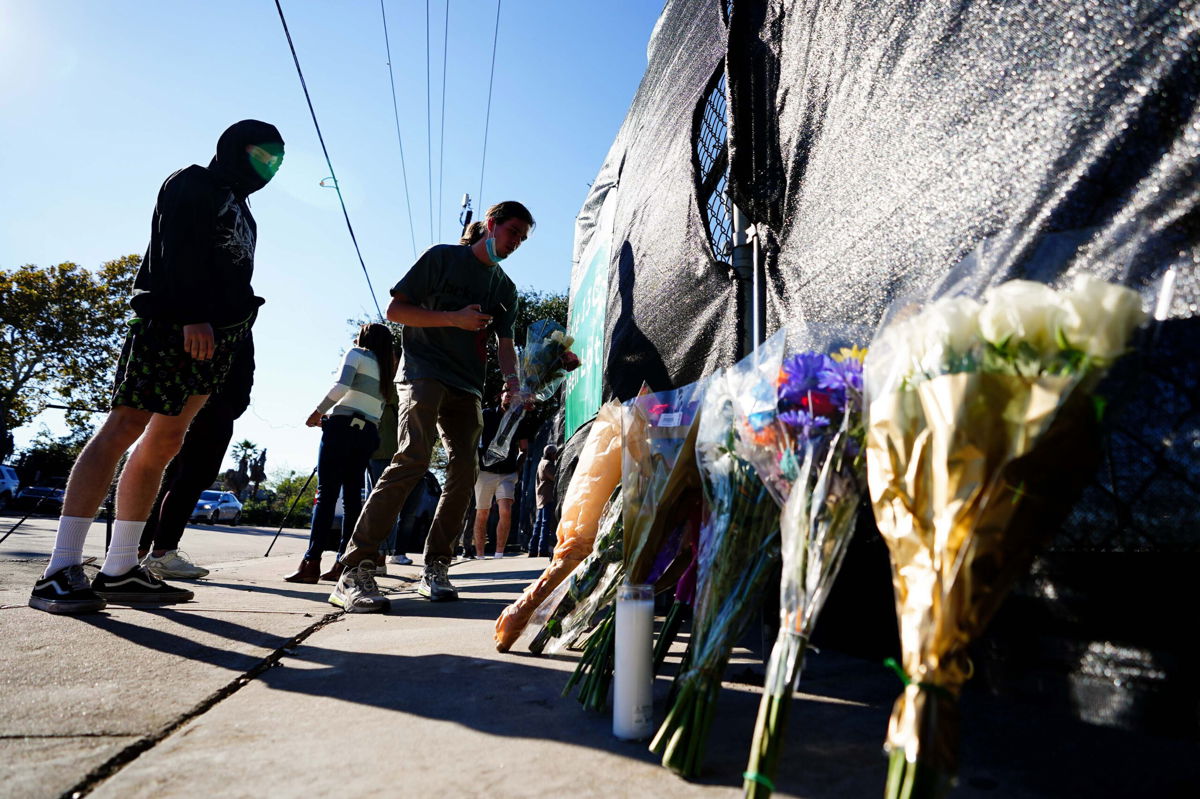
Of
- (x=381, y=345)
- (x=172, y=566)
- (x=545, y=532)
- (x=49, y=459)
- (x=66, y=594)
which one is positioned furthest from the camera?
(x=49, y=459)

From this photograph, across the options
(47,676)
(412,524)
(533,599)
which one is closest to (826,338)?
(533,599)

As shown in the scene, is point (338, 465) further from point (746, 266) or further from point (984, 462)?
point (984, 462)

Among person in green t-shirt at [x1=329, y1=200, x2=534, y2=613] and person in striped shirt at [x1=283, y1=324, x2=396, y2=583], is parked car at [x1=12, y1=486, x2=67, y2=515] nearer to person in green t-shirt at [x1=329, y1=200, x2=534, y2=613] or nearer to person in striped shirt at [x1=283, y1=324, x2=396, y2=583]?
person in striped shirt at [x1=283, y1=324, x2=396, y2=583]

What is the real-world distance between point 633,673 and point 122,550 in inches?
87.8

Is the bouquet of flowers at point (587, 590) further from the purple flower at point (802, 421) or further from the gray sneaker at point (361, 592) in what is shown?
the gray sneaker at point (361, 592)

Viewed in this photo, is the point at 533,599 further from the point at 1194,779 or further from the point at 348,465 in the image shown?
the point at 348,465

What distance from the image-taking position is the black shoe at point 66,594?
2186 mm

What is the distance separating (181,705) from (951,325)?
5.12 feet

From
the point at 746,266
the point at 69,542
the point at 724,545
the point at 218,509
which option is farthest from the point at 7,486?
the point at 724,545

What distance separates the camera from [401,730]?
1.26 meters

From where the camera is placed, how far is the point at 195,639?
6.47ft

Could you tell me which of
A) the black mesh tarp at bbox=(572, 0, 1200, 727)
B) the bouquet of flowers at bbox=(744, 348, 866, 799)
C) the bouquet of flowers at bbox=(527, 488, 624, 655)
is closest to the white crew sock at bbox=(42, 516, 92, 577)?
the bouquet of flowers at bbox=(527, 488, 624, 655)

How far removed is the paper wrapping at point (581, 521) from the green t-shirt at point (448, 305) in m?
1.11

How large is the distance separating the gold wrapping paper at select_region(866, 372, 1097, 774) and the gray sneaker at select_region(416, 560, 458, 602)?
2532mm
